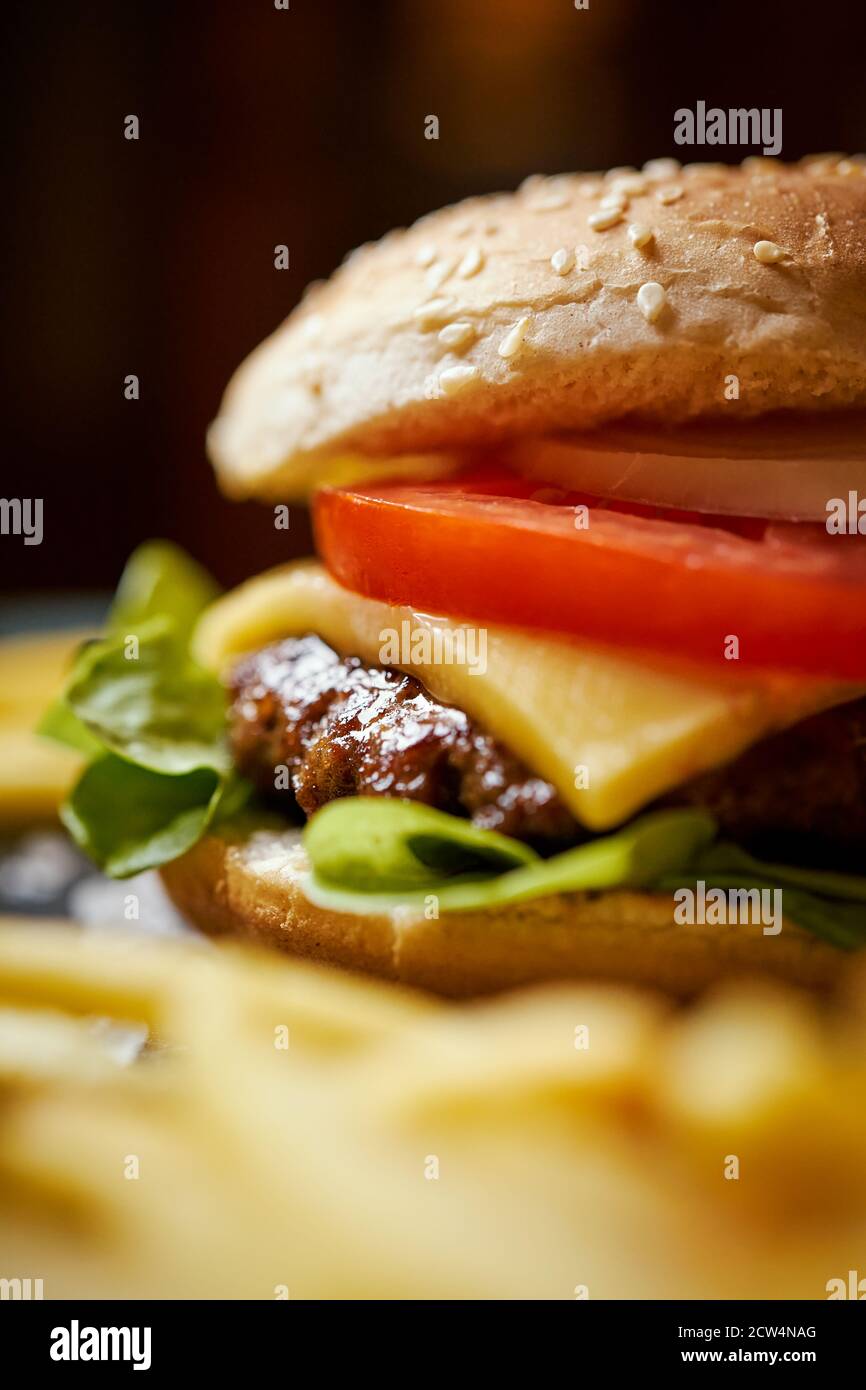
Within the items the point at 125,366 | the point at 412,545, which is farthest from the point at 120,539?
the point at 412,545

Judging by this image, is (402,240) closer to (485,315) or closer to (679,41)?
(485,315)

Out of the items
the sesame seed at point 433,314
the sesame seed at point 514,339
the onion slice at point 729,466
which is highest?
the sesame seed at point 433,314

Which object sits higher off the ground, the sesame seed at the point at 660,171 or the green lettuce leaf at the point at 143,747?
the sesame seed at the point at 660,171

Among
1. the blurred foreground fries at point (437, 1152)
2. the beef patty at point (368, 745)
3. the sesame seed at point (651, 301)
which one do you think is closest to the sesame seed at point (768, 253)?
the sesame seed at point (651, 301)

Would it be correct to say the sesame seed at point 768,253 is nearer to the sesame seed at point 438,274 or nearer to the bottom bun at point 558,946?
the sesame seed at point 438,274
